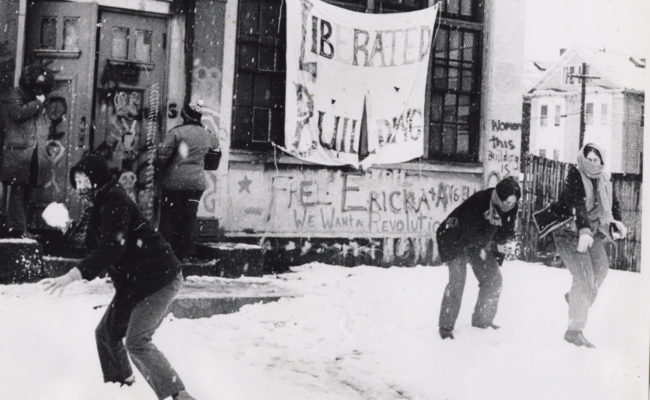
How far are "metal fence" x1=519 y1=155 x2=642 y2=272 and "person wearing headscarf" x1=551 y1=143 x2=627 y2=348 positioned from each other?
18 centimetres

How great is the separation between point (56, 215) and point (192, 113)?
1.23m

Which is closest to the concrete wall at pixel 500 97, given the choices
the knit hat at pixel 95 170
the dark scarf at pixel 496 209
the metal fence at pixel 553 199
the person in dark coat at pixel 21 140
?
the metal fence at pixel 553 199

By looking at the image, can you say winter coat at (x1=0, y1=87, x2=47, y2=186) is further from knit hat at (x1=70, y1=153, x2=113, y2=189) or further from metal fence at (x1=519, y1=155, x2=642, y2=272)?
metal fence at (x1=519, y1=155, x2=642, y2=272)

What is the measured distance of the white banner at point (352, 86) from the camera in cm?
480

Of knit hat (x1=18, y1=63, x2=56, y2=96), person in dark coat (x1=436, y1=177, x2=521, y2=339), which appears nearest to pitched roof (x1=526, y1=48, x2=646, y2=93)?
person in dark coat (x1=436, y1=177, x2=521, y2=339)

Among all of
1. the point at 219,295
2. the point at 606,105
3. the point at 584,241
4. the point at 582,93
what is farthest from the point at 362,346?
the point at 606,105

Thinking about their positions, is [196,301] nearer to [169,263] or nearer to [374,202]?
[169,263]

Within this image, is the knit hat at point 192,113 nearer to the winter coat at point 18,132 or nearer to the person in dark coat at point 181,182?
the person in dark coat at point 181,182

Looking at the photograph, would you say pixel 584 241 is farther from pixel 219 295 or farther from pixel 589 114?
pixel 219 295

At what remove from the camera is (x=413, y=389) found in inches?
137

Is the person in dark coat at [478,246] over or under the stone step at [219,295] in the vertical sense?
over

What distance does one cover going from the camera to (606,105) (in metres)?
4.42

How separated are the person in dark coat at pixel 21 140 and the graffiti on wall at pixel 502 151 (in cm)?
373

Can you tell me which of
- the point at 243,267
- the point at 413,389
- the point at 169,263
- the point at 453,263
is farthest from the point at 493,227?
the point at 169,263
